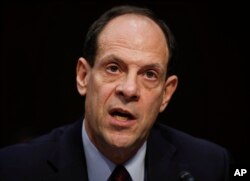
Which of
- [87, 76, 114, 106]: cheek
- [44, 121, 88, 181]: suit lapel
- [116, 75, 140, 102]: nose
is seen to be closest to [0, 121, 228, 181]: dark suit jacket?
[44, 121, 88, 181]: suit lapel

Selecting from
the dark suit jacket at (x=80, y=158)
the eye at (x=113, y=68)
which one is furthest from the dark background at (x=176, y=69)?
the eye at (x=113, y=68)

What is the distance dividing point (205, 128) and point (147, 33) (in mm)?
1649

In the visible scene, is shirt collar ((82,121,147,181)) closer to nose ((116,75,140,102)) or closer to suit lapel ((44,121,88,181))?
suit lapel ((44,121,88,181))

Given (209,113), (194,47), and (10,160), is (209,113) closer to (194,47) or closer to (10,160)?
(194,47)

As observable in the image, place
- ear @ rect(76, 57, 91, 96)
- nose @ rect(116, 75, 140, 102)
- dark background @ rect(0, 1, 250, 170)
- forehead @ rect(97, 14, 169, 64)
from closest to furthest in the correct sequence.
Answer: nose @ rect(116, 75, 140, 102), forehead @ rect(97, 14, 169, 64), ear @ rect(76, 57, 91, 96), dark background @ rect(0, 1, 250, 170)

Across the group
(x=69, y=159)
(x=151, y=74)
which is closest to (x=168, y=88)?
(x=151, y=74)

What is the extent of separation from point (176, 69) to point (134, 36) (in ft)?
4.93

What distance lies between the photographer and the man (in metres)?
2.19

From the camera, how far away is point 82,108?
3.70 meters

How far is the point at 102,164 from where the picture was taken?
2.33 m

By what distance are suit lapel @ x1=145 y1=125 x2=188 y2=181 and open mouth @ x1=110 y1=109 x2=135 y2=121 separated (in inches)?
14.8

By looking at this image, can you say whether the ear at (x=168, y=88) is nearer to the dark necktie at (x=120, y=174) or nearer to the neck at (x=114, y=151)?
the neck at (x=114, y=151)

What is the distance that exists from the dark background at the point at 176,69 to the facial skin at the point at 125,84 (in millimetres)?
1358

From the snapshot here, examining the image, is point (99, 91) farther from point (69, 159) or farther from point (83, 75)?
point (69, 159)
